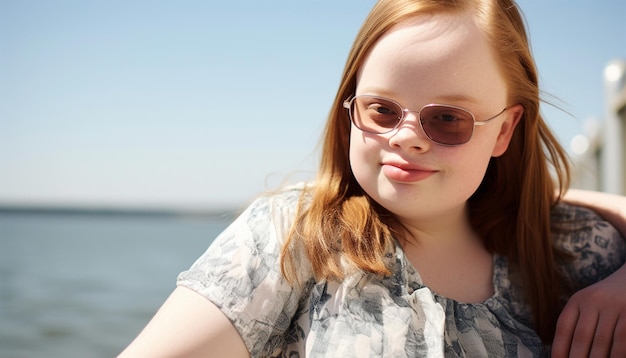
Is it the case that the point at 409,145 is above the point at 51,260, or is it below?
above

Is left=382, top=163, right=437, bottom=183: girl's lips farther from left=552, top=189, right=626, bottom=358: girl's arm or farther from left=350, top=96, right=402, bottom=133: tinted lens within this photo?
left=552, top=189, right=626, bottom=358: girl's arm

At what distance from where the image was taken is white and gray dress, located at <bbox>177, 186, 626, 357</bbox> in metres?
1.62

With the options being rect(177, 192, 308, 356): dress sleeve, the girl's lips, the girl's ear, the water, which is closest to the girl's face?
the girl's lips

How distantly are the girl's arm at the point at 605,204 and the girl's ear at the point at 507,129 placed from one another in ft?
1.52

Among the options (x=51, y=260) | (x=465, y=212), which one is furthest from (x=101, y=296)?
(x=465, y=212)

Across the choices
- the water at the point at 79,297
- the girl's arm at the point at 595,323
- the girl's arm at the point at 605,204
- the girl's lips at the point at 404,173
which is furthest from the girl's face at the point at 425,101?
the water at the point at 79,297

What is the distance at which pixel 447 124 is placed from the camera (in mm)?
1713

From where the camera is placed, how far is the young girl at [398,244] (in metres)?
1.63

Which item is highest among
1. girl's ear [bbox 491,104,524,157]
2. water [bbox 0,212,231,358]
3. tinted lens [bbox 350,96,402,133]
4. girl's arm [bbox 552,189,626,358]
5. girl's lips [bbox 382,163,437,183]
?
tinted lens [bbox 350,96,402,133]

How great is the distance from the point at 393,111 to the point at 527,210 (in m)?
0.70

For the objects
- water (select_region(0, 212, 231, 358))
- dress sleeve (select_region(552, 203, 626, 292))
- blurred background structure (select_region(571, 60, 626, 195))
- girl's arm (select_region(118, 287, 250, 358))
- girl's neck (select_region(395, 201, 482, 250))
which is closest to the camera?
girl's arm (select_region(118, 287, 250, 358))

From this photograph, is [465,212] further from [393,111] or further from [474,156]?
[393,111]

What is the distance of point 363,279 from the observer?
5.66 ft

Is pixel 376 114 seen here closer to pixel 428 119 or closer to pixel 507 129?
pixel 428 119
